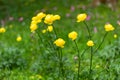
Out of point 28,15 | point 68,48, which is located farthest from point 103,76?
point 28,15

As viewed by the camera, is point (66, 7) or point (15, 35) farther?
point (66, 7)

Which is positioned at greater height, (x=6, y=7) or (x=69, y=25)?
(x=6, y=7)

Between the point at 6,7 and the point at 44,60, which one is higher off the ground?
the point at 6,7

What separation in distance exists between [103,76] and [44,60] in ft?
5.27

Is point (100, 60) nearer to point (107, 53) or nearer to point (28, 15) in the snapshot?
point (107, 53)

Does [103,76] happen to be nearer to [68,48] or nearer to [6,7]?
[68,48]

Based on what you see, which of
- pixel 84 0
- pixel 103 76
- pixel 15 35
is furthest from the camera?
pixel 84 0

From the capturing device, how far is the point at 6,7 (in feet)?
44.3

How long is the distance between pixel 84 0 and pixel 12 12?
3.04 meters

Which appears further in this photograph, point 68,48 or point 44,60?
point 68,48

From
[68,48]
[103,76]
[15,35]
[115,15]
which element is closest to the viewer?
[103,76]

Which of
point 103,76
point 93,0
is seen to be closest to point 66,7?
point 93,0

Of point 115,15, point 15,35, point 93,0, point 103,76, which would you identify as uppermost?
point 93,0

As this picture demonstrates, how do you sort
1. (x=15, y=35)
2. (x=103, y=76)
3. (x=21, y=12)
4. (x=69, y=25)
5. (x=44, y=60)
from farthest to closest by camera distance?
1. (x=21, y=12)
2. (x=69, y=25)
3. (x=15, y=35)
4. (x=44, y=60)
5. (x=103, y=76)
